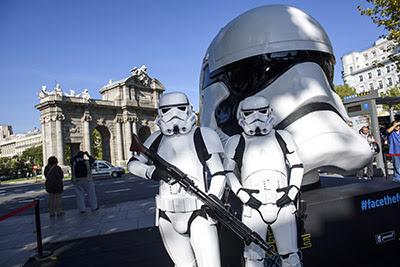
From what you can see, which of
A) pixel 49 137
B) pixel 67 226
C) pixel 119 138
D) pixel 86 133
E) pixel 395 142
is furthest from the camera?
pixel 119 138

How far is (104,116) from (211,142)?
35996 mm

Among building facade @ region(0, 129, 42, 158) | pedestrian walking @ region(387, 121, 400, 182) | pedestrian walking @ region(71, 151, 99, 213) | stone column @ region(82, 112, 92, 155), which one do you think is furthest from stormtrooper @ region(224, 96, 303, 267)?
building facade @ region(0, 129, 42, 158)

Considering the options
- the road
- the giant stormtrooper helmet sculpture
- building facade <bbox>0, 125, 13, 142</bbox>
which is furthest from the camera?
building facade <bbox>0, 125, 13, 142</bbox>

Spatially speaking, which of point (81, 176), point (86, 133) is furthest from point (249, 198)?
point (86, 133)

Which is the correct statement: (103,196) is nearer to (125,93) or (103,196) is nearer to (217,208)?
(217,208)

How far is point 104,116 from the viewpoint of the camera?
3662cm

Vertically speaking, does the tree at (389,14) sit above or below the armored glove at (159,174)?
above

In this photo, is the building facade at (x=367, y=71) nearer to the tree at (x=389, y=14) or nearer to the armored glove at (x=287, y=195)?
the tree at (x=389, y=14)

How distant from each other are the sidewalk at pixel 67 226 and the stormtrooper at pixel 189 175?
3.12 meters

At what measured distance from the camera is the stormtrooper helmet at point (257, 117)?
2633mm

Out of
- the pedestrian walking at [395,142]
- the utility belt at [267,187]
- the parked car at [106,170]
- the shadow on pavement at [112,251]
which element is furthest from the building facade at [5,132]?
the utility belt at [267,187]

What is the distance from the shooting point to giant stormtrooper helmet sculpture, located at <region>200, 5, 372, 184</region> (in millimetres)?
2977

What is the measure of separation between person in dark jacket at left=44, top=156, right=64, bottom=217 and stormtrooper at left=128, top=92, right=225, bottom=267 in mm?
5619

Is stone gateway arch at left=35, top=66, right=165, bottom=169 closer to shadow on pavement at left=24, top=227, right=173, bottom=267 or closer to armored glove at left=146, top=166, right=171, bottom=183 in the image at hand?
shadow on pavement at left=24, top=227, right=173, bottom=267
